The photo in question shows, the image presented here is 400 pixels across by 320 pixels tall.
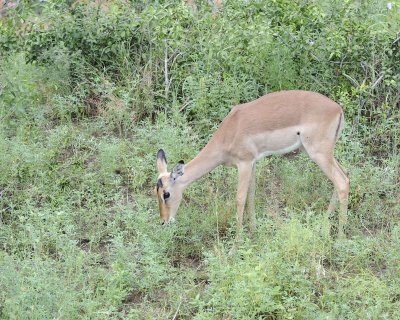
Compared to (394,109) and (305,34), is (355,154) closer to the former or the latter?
(394,109)

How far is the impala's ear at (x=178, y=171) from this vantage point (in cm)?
700

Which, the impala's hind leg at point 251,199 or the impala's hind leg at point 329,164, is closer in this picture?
the impala's hind leg at point 329,164

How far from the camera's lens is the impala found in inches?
281

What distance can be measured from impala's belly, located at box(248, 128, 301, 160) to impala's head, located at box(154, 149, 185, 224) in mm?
651

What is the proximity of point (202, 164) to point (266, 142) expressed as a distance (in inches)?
22.2

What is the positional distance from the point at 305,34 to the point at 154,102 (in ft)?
5.49

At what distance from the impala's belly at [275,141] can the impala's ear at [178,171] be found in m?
0.62

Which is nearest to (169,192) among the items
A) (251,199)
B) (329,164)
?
(251,199)

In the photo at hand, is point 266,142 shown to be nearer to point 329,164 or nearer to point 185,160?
point 329,164

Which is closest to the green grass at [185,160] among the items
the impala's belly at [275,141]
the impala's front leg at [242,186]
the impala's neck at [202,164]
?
the impala's front leg at [242,186]

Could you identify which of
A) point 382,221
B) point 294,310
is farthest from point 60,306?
point 382,221

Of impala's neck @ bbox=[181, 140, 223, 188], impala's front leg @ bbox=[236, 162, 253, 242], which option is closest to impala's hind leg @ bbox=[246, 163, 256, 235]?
impala's front leg @ bbox=[236, 162, 253, 242]

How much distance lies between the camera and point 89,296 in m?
5.91

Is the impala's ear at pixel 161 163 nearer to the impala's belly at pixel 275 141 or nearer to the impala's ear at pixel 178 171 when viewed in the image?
the impala's ear at pixel 178 171
